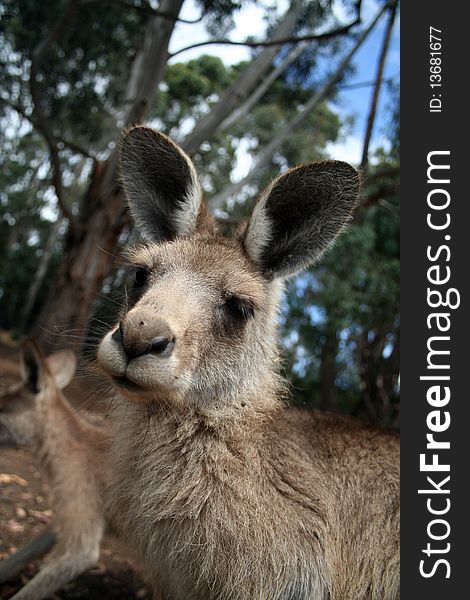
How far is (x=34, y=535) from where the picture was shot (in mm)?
5172

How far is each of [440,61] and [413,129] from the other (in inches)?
15.3

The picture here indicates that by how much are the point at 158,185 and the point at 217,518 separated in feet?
6.00

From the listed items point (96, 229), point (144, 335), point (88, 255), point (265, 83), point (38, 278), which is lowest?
point (144, 335)

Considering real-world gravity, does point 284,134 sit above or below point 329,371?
above

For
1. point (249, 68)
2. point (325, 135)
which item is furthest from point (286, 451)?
point (325, 135)

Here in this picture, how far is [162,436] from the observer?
2836 mm

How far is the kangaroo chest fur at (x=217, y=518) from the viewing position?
8.70ft

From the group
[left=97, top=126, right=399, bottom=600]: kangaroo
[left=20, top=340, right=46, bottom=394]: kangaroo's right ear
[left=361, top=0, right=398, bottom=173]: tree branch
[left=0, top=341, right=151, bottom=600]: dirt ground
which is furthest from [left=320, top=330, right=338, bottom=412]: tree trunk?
[left=97, top=126, right=399, bottom=600]: kangaroo

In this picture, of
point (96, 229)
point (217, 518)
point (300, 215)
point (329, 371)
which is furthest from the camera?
point (329, 371)

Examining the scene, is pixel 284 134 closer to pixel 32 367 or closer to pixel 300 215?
pixel 32 367

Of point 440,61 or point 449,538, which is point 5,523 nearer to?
point 449,538

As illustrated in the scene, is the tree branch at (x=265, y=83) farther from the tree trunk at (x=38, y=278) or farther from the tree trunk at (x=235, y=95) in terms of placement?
the tree trunk at (x=38, y=278)

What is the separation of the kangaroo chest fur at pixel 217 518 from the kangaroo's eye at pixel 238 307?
544mm

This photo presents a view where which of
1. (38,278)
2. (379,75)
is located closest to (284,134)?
(379,75)
